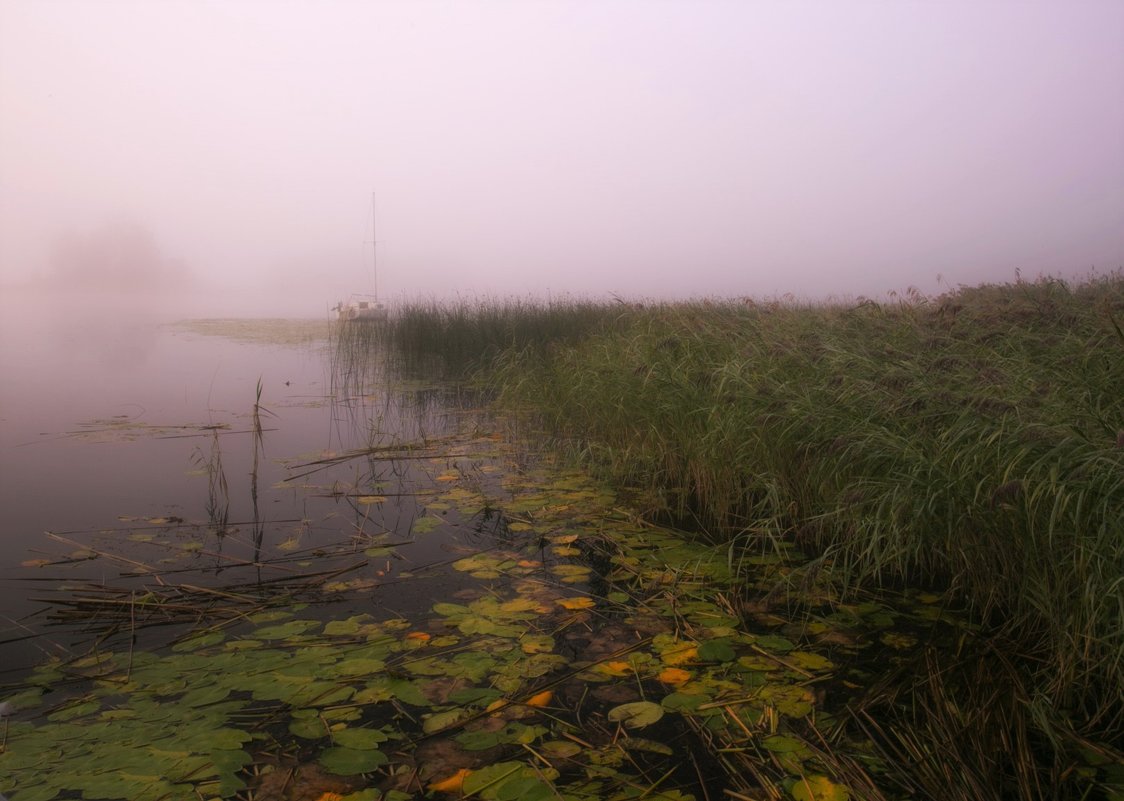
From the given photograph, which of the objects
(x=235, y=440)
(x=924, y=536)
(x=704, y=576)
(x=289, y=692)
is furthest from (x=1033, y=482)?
(x=235, y=440)

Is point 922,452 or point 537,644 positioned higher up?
point 922,452

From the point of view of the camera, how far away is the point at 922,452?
A: 8.34ft

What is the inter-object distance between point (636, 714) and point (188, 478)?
353 centimetres

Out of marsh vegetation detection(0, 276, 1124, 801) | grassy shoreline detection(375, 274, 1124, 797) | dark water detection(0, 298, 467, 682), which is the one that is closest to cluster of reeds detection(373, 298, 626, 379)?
dark water detection(0, 298, 467, 682)

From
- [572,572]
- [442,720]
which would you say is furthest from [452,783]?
[572,572]

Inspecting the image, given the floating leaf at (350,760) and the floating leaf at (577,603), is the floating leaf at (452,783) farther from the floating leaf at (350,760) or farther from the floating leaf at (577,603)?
the floating leaf at (577,603)

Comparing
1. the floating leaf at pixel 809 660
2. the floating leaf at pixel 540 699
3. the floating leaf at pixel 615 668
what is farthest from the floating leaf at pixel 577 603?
the floating leaf at pixel 809 660

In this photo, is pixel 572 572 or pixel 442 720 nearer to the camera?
pixel 442 720

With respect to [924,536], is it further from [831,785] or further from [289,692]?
[289,692]

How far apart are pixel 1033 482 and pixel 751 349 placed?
6.74 ft

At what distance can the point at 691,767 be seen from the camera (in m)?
1.63

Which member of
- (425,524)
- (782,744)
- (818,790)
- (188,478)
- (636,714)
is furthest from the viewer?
(188,478)

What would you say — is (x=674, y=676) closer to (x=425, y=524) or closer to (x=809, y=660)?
(x=809, y=660)

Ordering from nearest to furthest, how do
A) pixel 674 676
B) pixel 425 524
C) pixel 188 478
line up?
pixel 674 676
pixel 425 524
pixel 188 478
